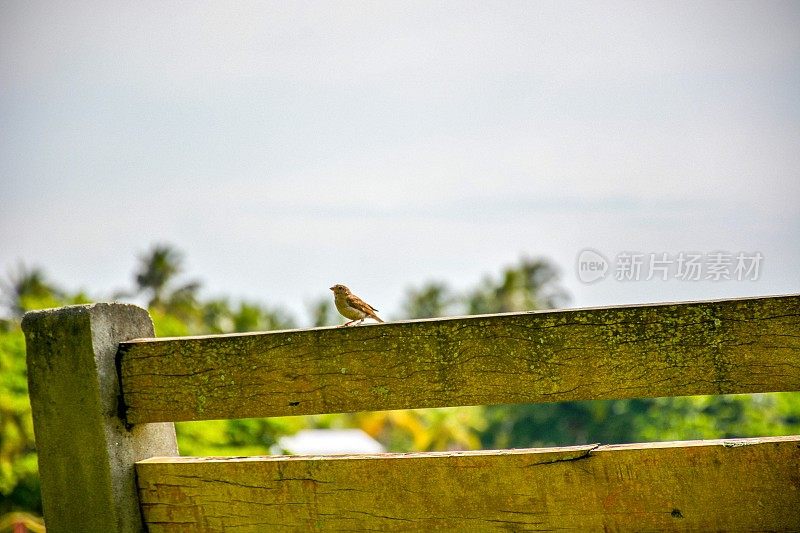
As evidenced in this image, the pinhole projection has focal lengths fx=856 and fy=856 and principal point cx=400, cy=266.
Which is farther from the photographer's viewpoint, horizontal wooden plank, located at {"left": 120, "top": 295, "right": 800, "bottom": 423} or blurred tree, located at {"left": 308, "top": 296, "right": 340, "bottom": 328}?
blurred tree, located at {"left": 308, "top": 296, "right": 340, "bottom": 328}

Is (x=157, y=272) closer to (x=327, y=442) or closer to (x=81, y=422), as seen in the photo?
A: (x=327, y=442)

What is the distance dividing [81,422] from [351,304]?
2.70m

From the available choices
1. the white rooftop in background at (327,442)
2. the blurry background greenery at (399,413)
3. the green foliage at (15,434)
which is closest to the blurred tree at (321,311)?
the blurry background greenery at (399,413)

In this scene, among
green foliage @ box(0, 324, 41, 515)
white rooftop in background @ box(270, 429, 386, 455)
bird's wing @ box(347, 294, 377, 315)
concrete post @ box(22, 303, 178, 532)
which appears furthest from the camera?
white rooftop in background @ box(270, 429, 386, 455)

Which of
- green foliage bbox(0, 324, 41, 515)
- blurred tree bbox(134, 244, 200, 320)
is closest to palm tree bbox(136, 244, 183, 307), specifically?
blurred tree bbox(134, 244, 200, 320)

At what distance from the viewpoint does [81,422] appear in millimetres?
1995

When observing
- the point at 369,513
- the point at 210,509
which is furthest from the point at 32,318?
the point at 369,513

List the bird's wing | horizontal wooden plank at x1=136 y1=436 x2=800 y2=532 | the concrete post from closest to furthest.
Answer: horizontal wooden plank at x1=136 y1=436 x2=800 y2=532 → the concrete post → the bird's wing

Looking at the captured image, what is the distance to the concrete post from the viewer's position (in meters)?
1.98

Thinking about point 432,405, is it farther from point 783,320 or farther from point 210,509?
point 783,320

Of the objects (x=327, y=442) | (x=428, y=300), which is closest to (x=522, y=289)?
(x=428, y=300)

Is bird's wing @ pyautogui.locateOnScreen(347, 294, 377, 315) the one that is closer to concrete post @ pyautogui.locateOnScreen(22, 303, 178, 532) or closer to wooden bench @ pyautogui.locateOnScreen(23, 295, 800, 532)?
wooden bench @ pyautogui.locateOnScreen(23, 295, 800, 532)

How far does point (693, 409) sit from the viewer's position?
44906 millimetres

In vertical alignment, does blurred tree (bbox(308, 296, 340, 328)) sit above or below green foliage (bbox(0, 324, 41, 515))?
above
